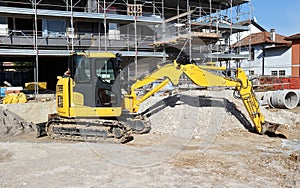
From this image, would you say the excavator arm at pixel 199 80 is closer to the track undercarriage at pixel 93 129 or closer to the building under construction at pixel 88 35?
the track undercarriage at pixel 93 129

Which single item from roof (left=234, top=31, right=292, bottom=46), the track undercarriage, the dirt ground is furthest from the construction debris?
roof (left=234, top=31, right=292, bottom=46)

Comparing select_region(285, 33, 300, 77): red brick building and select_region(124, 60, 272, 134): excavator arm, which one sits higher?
select_region(285, 33, 300, 77): red brick building

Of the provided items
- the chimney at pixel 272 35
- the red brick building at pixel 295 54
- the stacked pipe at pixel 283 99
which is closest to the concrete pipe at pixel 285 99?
the stacked pipe at pixel 283 99

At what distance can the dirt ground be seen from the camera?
19.5ft

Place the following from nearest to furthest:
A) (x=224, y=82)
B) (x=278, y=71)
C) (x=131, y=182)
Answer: (x=131, y=182)
(x=224, y=82)
(x=278, y=71)

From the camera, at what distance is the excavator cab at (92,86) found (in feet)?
29.0

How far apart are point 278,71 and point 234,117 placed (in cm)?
2102

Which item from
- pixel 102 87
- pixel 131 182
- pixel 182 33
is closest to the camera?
pixel 131 182

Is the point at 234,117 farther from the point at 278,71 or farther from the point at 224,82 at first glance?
the point at 278,71

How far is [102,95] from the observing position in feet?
29.4

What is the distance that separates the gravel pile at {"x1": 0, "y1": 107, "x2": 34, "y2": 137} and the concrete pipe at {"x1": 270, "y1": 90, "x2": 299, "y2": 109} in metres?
11.1

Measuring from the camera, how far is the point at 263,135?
10.2m

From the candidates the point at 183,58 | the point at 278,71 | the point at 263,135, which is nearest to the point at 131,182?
the point at 183,58

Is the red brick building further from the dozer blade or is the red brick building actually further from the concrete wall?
the concrete wall
